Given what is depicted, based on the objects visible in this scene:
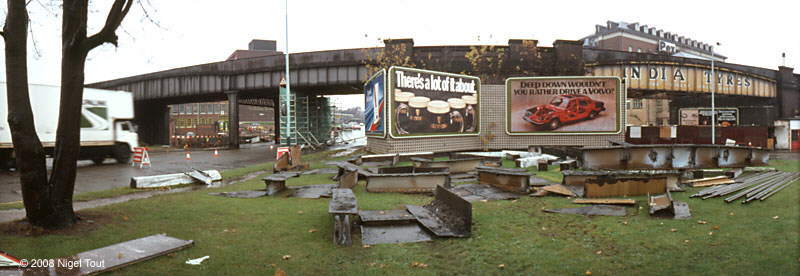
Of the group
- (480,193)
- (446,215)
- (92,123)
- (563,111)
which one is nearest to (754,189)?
(480,193)

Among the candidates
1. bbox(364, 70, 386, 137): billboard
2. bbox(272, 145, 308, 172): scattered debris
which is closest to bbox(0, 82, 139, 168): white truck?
bbox(272, 145, 308, 172): scattered debris

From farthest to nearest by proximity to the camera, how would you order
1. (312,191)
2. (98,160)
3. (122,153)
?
1. (122,153)
2. (98,160)
3. (312,191)

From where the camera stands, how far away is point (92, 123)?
21.6 metres

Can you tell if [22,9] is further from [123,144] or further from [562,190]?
[123,144]

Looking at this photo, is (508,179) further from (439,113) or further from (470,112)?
(470,112)

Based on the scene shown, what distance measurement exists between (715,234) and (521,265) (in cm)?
296

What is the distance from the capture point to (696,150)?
532 inches

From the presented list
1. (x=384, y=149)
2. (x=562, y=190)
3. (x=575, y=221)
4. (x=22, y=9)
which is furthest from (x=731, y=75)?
(x=22, y=9)

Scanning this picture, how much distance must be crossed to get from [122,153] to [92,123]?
7.11 ft

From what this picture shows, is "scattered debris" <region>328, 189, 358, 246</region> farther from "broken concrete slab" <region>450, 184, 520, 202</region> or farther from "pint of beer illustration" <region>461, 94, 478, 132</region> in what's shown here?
"pint of beer illustration" <region>461, 94, 478, 132</region>

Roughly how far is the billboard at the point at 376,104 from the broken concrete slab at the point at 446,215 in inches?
487

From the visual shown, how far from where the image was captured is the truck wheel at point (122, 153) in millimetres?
22781

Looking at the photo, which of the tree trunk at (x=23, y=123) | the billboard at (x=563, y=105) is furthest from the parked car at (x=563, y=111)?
the tree trunk at (x=23, y=123)

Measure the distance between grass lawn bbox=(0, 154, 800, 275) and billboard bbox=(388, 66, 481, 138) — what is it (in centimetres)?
1234
